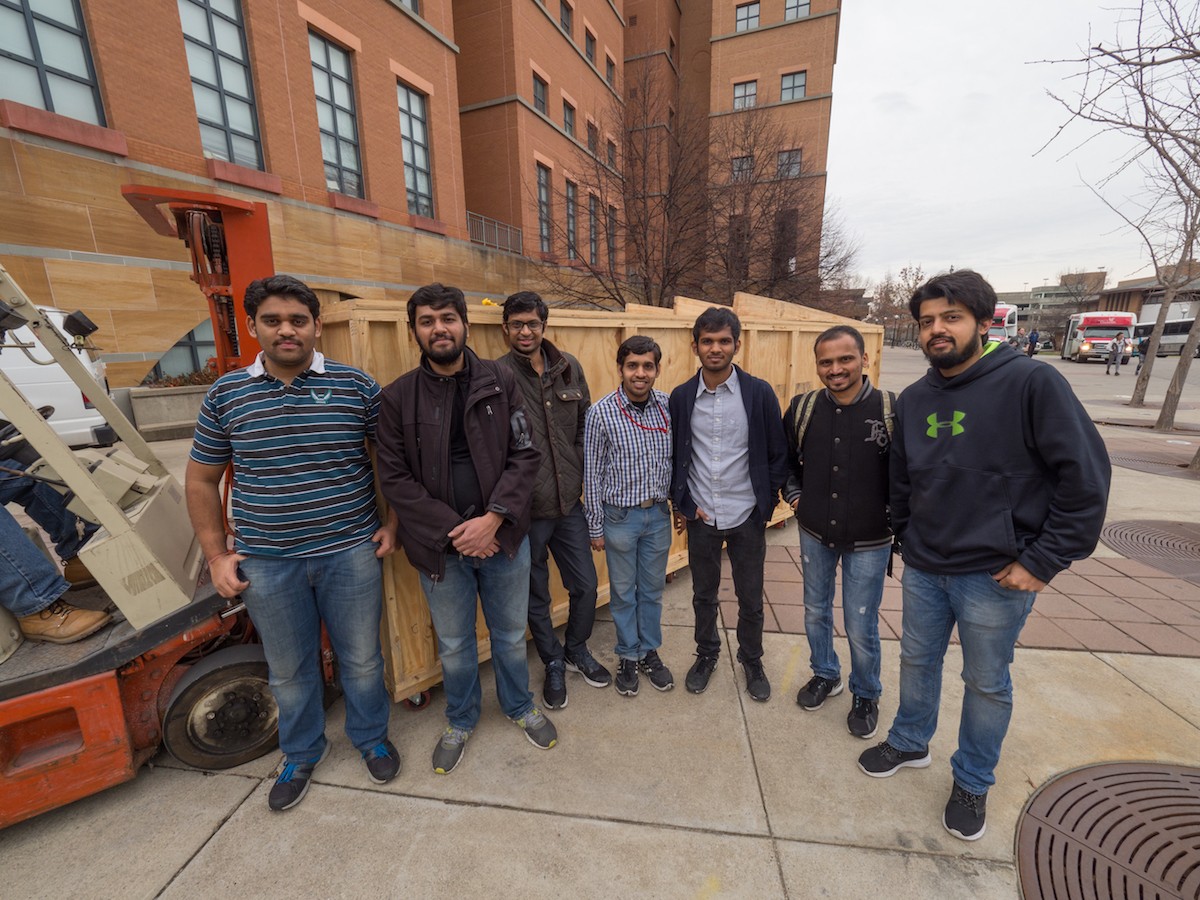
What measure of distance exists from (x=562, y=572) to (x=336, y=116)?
1560cm

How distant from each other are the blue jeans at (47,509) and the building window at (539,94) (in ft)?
70.6

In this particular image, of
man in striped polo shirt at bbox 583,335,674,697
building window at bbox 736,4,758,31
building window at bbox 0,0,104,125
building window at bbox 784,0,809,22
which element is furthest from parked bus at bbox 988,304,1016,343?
building window at bbox 0,0,104,125

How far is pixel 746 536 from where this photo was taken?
307cm

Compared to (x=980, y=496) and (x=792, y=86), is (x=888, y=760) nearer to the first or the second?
(x=980, y=496)

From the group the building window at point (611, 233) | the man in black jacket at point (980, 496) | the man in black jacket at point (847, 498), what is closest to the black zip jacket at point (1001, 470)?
the man in black jacket at point (980, 496)

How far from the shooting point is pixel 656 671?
10.9 feet

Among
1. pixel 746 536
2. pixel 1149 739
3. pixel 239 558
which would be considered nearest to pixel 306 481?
pixel 239 558

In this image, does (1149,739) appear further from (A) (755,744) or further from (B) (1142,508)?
(B) (1142,508)

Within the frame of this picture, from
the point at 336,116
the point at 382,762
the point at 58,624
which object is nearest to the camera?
the point at 58,624

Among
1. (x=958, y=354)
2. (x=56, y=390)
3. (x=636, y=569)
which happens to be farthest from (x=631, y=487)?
(x=56, y=390)

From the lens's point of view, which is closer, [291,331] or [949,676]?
[291,331]

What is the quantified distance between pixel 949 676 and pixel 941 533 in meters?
1.85

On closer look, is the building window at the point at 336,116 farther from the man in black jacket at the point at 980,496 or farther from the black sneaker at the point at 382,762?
the man in black jacket at the point at 980,496

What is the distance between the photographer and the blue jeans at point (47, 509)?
2783mm
